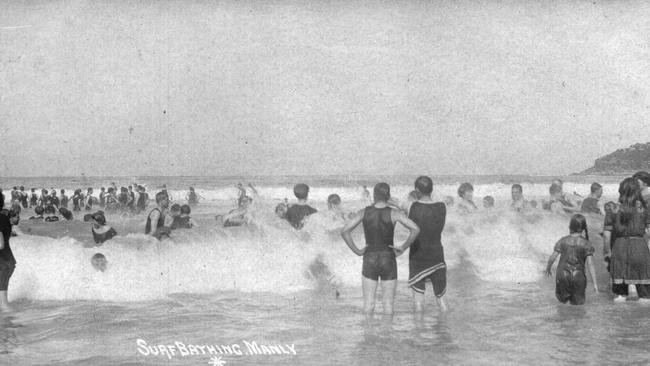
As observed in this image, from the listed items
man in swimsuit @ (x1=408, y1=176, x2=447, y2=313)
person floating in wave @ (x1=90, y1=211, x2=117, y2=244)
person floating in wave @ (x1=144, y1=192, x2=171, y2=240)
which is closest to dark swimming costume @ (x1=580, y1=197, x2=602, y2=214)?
man in swimsuit @ (x1=408, y1=176, x2=447, y2=313)

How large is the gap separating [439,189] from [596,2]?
34.0m

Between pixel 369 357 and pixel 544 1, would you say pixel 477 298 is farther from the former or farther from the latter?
pixel 544 1

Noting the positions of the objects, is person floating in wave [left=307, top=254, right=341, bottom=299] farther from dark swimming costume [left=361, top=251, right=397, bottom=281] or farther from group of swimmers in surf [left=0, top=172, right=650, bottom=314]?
dark swimming costume [left=361, top=251, right=397, bottom=281]

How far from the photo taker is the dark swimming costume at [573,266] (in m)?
8.36

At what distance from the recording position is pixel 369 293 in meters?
7.70

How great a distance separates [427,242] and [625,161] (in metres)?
36.7

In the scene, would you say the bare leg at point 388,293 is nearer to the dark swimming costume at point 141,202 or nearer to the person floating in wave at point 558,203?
the person floating in wave at point 558,203

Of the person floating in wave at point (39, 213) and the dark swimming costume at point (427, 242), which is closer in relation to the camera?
the dark swimming costume at point (427, 242)

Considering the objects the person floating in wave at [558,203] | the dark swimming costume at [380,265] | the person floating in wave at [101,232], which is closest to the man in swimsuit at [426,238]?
the dark swimming costume at [380,265]

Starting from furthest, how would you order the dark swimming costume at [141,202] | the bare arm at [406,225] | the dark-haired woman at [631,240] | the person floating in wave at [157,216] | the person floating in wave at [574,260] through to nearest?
the dark swimming costume at [141,202] → the person floating in wave at [157,216] → the dark-haired woman at [631,240] → the person floating in wave at [574,260] → the bare arm at [406,225]

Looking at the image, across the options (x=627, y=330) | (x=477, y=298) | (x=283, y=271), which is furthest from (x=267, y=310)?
(x=627, y=330)

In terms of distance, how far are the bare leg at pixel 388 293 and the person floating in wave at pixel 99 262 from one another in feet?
18.0

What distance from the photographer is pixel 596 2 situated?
47.5 ft

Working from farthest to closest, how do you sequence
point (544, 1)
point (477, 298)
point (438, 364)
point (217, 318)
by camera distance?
point (544, 1) < point (477, 298) < point (217, 318) < point (438, 364)
